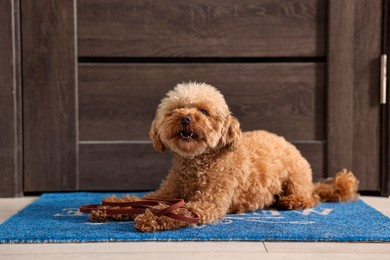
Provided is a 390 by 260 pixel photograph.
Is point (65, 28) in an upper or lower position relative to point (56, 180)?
upper

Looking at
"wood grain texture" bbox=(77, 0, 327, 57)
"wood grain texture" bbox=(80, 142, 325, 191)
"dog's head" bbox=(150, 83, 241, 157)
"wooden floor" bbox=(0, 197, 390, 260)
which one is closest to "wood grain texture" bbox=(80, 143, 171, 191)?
"wood grain texture" bbox=(80, 142, 325, 191)

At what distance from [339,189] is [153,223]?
77 centimetres

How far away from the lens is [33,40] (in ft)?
6.46

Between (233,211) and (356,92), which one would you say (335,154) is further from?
(233,211)

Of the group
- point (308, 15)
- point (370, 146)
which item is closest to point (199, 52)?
point (308, 15)

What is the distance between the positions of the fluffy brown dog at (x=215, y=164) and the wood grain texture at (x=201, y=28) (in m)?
0.42

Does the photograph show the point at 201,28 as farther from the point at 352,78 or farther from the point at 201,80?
the point at 352,78

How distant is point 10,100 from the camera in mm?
1948

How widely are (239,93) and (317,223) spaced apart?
689mm

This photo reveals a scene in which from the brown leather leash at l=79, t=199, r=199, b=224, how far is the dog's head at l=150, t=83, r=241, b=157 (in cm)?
15

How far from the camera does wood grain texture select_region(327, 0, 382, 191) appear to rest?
79.1 inches
